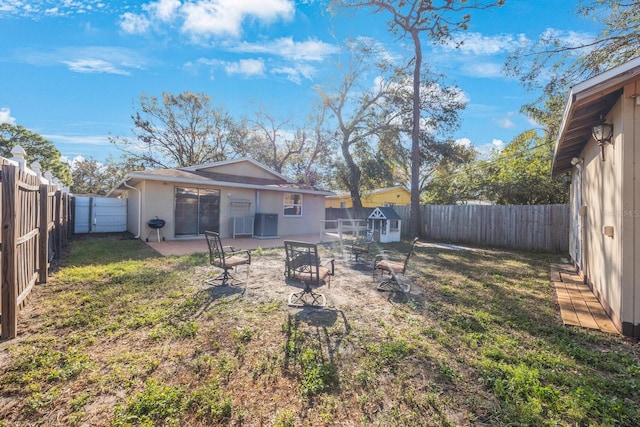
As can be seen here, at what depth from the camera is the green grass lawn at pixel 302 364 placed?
6.82 feet

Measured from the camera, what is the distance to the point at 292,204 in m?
14.4

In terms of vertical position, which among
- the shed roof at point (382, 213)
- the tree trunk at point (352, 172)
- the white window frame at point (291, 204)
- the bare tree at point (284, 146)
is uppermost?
the bare tree at point (284, 146)

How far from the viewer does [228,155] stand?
24.8 m

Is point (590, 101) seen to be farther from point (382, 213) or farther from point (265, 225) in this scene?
point (265, 225)

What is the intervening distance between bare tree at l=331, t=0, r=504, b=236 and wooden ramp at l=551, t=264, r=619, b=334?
7.92 meters

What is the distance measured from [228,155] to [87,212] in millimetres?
13414

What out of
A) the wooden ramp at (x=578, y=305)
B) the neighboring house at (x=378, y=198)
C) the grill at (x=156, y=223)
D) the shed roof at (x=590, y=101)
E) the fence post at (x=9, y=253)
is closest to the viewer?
the fence post at (x=9, y=253)

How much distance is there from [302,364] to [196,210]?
1012 centimetres

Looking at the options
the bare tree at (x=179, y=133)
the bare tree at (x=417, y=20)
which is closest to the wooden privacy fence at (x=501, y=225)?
the bare tree at (x=417, y=20)

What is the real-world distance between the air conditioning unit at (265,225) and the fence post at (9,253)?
9.31 metres

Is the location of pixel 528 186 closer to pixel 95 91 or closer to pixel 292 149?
pixel 292 149

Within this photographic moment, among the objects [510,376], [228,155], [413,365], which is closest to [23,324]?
[413,365]

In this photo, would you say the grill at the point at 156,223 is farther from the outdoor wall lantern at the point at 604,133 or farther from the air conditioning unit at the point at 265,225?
the outdoor wall lantern at the point at 604,133

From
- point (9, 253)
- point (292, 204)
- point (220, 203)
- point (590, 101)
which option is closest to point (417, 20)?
point (292, 204)
